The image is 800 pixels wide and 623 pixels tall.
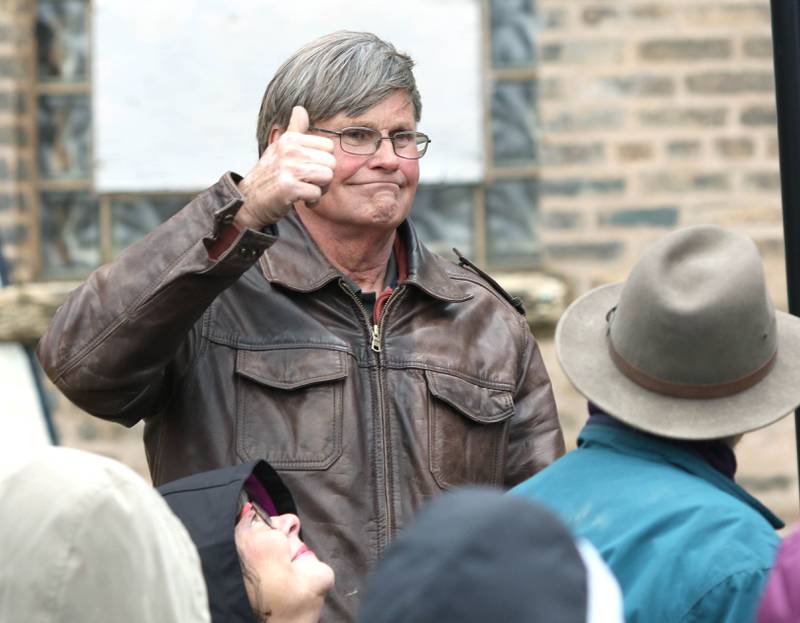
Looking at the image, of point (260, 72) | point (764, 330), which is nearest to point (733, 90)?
point (260, 72)

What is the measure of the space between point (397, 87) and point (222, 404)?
71 centimetres

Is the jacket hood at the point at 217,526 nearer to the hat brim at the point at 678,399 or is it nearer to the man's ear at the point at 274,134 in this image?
the hat brim at the point at 678,399

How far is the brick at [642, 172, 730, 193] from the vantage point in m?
5.44

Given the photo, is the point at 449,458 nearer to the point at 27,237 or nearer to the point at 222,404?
the point at 222,404

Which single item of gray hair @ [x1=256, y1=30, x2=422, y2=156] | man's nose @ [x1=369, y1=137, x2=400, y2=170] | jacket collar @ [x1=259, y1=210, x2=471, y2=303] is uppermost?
gray hair @ [x1=256, y1=30, x2=422, y2=156]

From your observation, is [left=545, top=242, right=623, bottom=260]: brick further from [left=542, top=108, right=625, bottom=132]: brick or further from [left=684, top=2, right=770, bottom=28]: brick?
[left=684, top=2, right=770, bottom=28]: brick

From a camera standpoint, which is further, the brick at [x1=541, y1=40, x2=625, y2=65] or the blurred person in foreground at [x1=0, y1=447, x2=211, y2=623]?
the brick at [x1=541, y1=40, x2=625, y2=65]

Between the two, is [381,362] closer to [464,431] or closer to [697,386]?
[464,431]

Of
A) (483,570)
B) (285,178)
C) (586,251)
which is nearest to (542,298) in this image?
(586,251)

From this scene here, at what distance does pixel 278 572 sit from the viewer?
238 cm

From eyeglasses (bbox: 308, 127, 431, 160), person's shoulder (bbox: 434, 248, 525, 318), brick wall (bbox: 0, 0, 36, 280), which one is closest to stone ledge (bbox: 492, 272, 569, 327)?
brick wall (bbox: 0, 0, 36, 280)

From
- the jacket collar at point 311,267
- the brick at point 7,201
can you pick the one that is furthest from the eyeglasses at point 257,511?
the brick at point 7,201

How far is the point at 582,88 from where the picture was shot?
5.48 meters

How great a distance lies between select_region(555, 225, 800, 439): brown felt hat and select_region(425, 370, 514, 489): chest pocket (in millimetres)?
749
